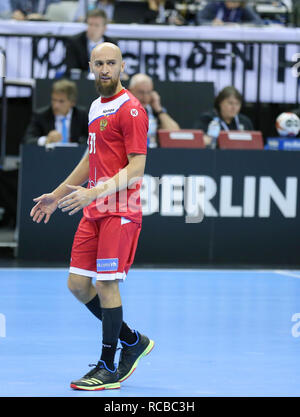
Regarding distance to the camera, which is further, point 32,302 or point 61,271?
point 61,271

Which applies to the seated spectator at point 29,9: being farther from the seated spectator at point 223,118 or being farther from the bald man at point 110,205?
the bald man at point 110,205

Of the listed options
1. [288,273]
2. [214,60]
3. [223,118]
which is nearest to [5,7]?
[214,60]

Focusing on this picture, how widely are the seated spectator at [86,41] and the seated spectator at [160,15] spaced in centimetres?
198

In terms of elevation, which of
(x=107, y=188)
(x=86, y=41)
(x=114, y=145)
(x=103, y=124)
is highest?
(x=86, y=41)

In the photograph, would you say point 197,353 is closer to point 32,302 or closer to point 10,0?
point 32,302

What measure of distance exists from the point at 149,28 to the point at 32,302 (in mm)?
6207

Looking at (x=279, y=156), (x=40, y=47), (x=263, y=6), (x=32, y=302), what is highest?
(x=263, y=6)

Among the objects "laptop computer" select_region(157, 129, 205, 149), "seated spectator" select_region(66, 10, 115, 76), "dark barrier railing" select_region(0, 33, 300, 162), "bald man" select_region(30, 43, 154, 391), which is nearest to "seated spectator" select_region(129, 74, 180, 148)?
"laptop computer" select_region(157, 129, 205, 149)

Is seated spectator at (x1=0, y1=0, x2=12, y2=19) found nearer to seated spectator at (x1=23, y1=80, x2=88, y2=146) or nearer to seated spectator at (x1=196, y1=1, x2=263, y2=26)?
seated spectator at (x1=196, y1=1, x2=263, y2=26)

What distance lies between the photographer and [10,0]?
14.3 meters

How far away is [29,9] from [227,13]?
3189mm

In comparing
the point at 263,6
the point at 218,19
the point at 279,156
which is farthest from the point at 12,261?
the point at 263,6

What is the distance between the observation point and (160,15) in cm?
1424

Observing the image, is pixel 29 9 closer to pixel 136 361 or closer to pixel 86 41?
pixel 86 41
